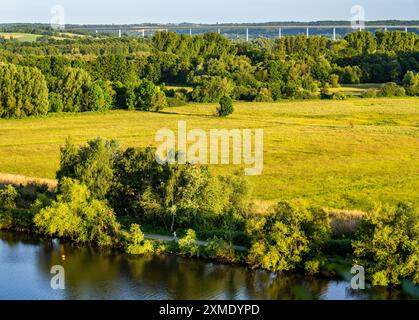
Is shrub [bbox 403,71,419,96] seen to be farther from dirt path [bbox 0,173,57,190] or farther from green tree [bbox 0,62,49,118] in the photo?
dirt path [bbox 0,173,57,190]

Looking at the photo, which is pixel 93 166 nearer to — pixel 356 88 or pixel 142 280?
pixel 142 280

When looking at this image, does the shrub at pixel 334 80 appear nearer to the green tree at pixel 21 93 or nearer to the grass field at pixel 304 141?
the grass field at pixel 304 141

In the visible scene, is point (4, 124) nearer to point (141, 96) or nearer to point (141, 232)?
point (141, 96)

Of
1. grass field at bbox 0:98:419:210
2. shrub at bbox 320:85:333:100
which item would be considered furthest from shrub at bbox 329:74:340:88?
grass field at bbox 0:98:419:210

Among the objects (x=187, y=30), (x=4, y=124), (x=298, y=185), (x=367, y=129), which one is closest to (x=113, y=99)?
(x=4, y=124)

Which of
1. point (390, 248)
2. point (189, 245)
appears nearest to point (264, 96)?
point (189, 245)

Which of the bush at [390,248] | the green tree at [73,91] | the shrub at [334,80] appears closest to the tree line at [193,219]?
the bush at [390,248]
